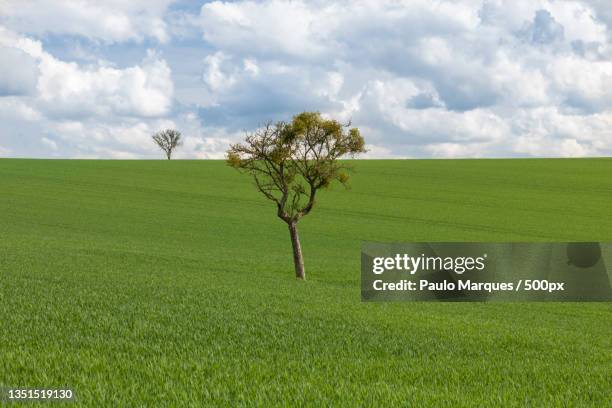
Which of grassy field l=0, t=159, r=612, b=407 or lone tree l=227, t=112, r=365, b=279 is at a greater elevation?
lone tree l=227, t=112, r=365, b=279

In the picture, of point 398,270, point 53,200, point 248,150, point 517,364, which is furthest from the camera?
point 53,200

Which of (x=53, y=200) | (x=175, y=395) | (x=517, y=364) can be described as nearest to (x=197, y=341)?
(x=175, y=395)

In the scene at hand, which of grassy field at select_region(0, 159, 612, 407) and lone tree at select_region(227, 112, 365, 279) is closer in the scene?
grassy field at select_region(0, 159, 612, 407)

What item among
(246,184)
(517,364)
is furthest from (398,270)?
(246,184)

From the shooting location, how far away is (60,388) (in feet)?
24.8

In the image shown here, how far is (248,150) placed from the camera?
94.7 feet

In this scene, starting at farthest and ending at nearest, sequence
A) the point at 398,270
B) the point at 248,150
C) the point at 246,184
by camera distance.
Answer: the point at 246,184 < the point at 248,150 < the point at 398,270

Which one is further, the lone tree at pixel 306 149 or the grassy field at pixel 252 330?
the lone tree at pixel 306 149

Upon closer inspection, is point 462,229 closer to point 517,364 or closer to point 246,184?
point 246,184

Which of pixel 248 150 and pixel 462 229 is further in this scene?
pixel 462 229

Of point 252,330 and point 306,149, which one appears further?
point 306,149

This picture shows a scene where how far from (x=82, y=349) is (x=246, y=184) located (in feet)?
226

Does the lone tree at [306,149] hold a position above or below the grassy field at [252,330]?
above

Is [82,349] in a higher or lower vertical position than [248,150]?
lower
